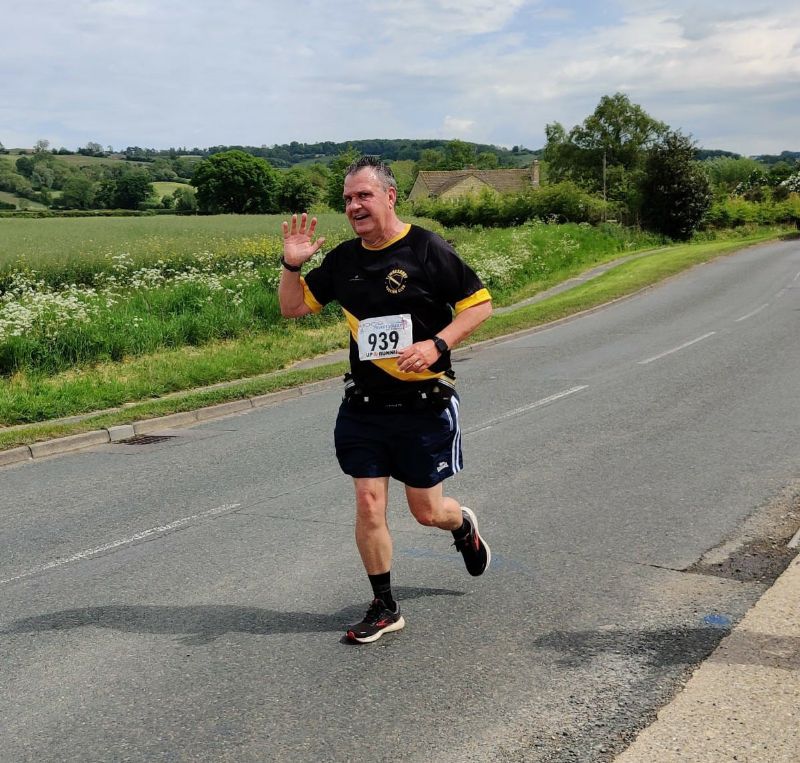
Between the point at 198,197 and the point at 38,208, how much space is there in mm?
27068

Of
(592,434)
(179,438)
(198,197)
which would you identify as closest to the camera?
(592,434)

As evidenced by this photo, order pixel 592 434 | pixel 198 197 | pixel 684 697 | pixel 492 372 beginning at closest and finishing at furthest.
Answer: pixel 684 697 → pixel 592 434 → pixel 492 372 → pixel 198 197

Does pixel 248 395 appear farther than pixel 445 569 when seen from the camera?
Yes

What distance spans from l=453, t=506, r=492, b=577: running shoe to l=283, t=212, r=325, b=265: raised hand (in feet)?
5.19

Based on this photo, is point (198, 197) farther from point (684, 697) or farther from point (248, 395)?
point (684, 697)

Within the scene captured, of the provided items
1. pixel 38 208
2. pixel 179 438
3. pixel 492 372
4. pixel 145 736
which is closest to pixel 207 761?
pixel 145 736

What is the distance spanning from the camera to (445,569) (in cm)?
570

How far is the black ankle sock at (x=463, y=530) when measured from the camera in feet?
16.5

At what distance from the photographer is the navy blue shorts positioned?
4.53m

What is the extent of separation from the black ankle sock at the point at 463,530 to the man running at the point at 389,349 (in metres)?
0.40

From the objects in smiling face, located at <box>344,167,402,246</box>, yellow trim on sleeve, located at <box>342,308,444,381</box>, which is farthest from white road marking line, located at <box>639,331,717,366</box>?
smiling face, located at <box>344,167,402,246</box>

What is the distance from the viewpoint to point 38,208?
8044cm

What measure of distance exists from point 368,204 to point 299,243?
59cm

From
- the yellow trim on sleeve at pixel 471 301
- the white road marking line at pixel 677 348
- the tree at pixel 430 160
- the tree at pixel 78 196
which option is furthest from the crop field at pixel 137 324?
the tree at pixel 430 160
